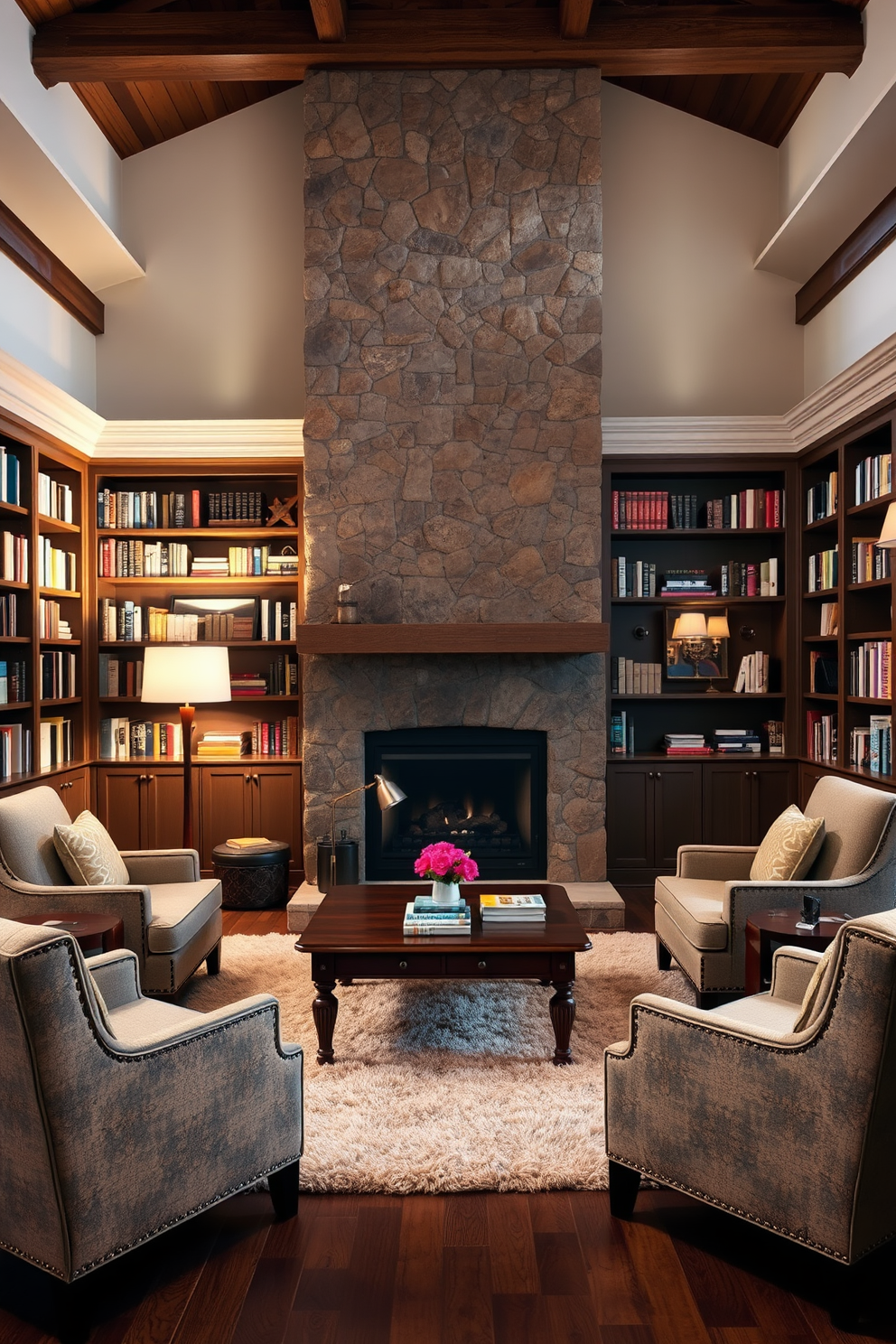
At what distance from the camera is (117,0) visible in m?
5.09

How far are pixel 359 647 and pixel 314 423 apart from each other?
1.34 meters

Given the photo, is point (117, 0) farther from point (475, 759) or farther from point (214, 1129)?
point (214, 1129)

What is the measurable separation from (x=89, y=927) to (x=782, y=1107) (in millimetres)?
2324

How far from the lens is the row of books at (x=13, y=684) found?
4.89 m

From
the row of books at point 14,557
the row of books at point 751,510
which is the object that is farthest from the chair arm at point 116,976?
the row of books at point 751,510

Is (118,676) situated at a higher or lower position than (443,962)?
higher

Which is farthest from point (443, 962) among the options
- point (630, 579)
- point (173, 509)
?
point (173, 509)

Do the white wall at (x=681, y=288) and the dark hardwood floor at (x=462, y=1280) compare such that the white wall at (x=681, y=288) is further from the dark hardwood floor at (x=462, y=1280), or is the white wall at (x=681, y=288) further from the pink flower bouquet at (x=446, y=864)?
the dark hardwood floor at (x=462, y=1280)

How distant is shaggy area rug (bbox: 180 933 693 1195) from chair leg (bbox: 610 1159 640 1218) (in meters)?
0.14

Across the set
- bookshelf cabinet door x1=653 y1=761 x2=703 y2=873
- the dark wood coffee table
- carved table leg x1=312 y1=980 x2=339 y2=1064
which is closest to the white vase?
the dark wood coffee table

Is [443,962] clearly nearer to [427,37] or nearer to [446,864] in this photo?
[446,864]

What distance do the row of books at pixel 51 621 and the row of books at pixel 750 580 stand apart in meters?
4.04

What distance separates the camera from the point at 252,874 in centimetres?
545

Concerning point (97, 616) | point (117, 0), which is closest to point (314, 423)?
point (97, 616)
